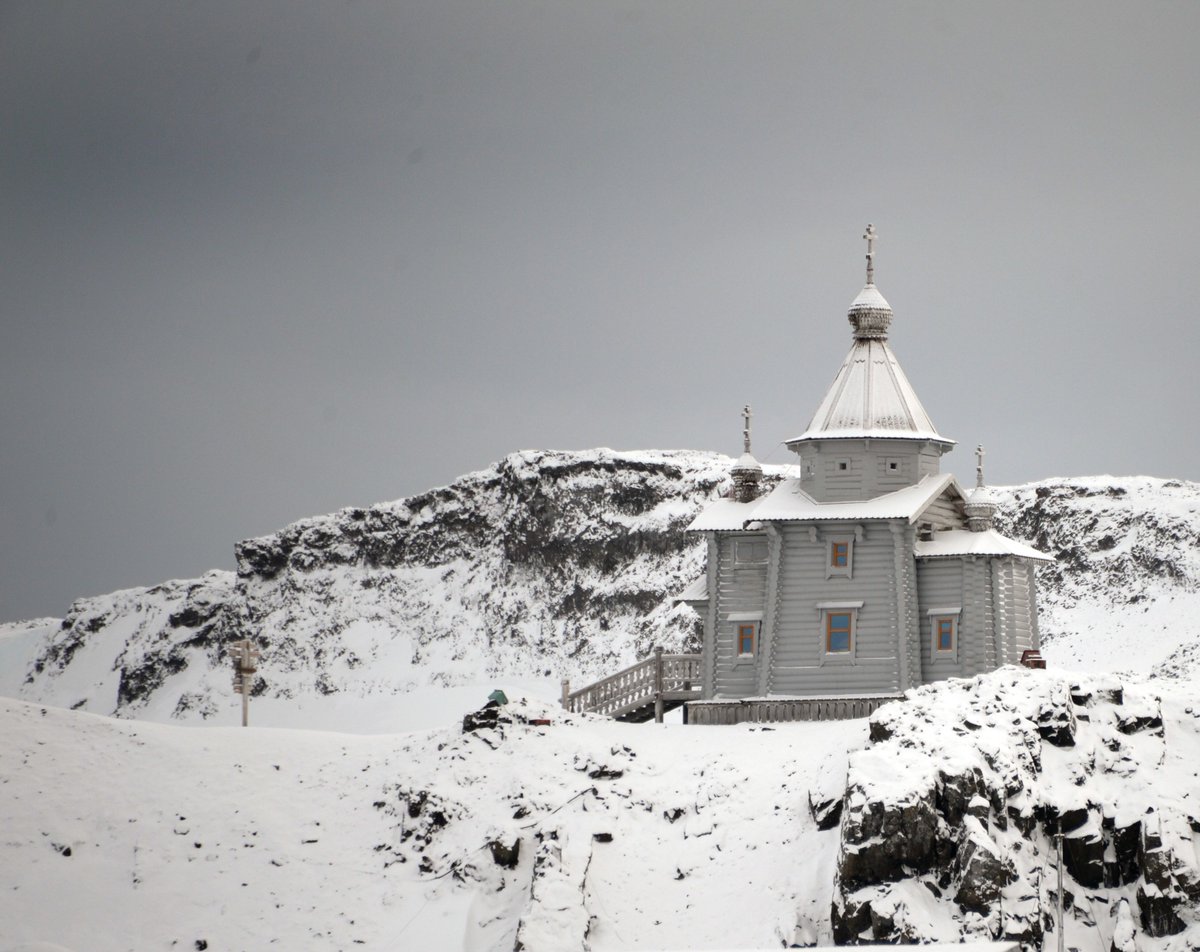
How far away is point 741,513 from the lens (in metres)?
53.5

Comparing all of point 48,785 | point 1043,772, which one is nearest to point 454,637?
point 48,785

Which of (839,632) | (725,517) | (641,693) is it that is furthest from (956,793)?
(725,517)

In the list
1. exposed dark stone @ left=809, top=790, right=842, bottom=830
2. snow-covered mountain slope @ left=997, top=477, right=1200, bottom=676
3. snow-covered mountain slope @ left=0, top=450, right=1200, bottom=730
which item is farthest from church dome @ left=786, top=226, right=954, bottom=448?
snow-covered mountain slope @ left=0, top=450, right=1200, bottom=730

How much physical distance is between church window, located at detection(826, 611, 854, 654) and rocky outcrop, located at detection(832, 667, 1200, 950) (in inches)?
324

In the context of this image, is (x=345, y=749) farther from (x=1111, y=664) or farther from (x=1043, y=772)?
(x=1111, y=664)

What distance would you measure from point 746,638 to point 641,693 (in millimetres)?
3780

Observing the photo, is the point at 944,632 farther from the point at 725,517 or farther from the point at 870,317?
the point at 870,317

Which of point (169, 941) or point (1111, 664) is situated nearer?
point (169, 941)

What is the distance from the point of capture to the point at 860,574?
165ft

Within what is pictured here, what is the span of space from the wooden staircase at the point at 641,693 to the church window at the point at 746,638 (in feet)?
6.34

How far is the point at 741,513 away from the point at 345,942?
19.8m

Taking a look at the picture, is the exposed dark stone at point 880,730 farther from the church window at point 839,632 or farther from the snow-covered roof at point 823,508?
the snow-covered roof at point 823,508

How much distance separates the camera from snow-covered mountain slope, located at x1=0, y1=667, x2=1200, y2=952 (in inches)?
1465

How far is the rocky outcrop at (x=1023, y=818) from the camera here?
119 feet
